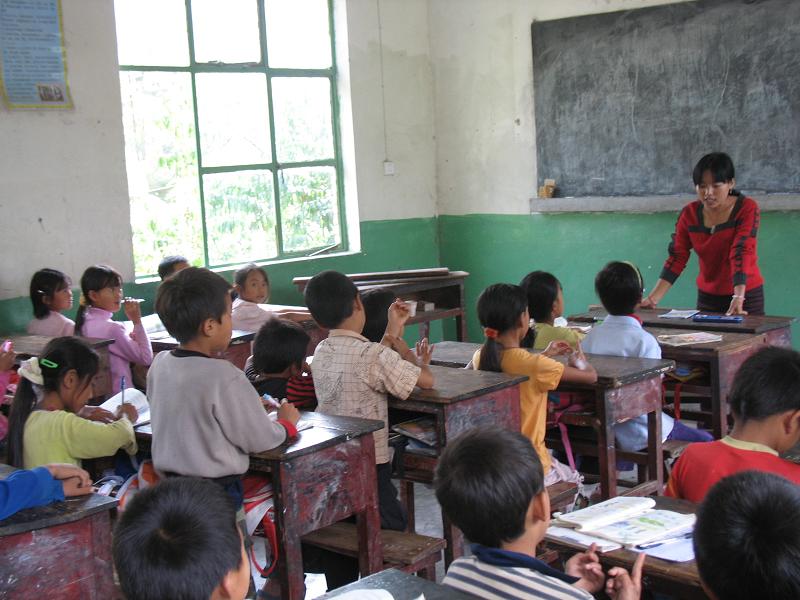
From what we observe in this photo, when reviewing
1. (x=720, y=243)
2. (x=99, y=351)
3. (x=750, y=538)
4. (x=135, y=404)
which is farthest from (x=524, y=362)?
(x=99, y=351)

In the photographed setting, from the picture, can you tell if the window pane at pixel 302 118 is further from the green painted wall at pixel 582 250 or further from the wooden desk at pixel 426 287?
the green painted wall at pixel 582 250

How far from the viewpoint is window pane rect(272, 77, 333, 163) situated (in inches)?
257

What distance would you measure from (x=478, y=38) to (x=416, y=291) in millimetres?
2052

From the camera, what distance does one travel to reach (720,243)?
15.0ft

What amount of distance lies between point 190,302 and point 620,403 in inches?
63.3

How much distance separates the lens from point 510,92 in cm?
679

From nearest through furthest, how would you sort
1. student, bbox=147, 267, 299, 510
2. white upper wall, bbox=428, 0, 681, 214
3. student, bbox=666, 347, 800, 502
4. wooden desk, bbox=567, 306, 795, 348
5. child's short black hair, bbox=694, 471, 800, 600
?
child's short black hair, bbox=694, 471, 800, 600
student, bbox=666, 347, 800, 502
student, bbox=147, 267, 299, 510
wooden desk, bbox=567, 306, 795, 348
white upper wall, bbox=428, 0, 681, 214

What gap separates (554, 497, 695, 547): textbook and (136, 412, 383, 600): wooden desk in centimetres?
82

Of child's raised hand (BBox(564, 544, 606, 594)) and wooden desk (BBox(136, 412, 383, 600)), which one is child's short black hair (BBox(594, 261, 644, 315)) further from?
child's raised hand (BBox(564, 544, 606, 594))

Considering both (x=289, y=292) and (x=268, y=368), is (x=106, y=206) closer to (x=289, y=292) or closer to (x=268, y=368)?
(x=289, y=292)

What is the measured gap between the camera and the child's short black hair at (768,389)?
2.13 meters

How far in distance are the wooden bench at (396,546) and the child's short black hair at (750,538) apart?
1449 millimetres

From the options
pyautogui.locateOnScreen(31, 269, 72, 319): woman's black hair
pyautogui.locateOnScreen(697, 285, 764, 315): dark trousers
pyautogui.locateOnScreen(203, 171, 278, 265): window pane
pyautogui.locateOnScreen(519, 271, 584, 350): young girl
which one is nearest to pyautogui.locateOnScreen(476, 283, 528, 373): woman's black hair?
A: pyautogui.locateOnScreen(519, 271, 584, 350): young girl

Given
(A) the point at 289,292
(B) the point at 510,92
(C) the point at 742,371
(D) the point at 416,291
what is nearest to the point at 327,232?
(A) the point at 289,292
